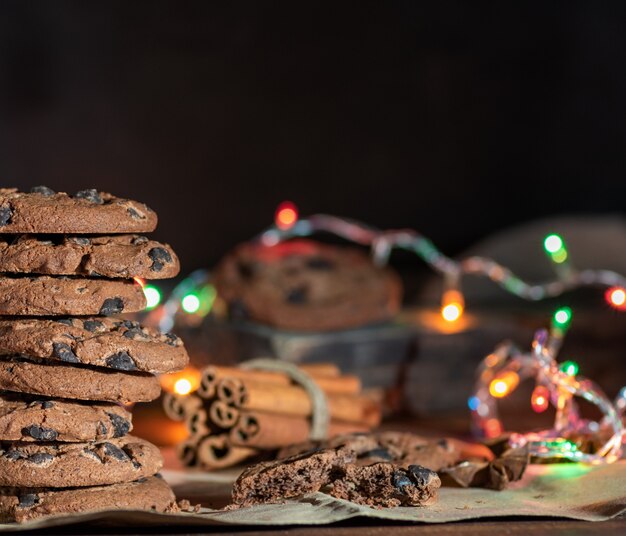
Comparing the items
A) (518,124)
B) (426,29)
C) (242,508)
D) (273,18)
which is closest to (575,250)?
(518,124)

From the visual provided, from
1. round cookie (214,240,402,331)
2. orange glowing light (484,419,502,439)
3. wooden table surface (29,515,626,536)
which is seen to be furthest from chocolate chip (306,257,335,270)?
wooden table surface (29,515,626,536)

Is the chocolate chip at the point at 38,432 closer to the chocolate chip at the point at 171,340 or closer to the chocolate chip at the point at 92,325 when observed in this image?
the chocolate chip at the point at 92,325

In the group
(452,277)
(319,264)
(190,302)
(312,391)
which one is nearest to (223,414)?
(312,391)

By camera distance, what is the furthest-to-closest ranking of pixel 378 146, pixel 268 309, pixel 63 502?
pixel 378 146, pixel 268 309, pixel 63 502

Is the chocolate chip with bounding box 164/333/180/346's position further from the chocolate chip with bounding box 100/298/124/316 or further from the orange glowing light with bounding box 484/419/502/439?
the orange glowing light with bounding box 484/419/502/439

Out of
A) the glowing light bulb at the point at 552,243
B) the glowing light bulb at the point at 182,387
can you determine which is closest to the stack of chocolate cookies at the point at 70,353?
the glowing light bulb at the point at 182,387

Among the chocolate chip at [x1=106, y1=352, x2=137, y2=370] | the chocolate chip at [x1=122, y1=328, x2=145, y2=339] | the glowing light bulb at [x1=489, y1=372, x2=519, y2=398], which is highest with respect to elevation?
the chocolate chip at [x1=122, y1=328, x2=145, y2=339]

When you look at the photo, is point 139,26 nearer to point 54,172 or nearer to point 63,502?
point 54,172
